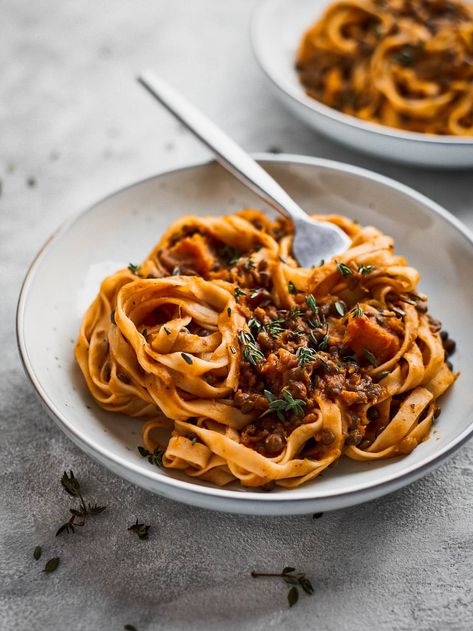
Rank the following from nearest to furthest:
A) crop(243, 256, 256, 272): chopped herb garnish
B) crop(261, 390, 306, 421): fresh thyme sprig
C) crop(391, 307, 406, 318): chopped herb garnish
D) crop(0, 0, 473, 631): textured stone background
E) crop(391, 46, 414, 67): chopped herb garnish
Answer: crop(0, 0, 473, 631): textured stone background
crop(261, 390, 306, 421): fresh thyme sprig
crop(391, 307, 406, 318): chopped herb garnish
crop(243, 256, 256, 272): chopped herb garnish
crop(391, 46, 414, 67): chopped herb garnish

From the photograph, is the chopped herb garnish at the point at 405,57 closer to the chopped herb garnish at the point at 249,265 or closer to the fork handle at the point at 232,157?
the fork handle at the point at 232,157

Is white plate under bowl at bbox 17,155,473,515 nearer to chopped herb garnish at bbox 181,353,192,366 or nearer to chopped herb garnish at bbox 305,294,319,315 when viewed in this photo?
chopped herb garnish at bbox 181,353,192,366

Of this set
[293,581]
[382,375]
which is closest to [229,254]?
[382,375]

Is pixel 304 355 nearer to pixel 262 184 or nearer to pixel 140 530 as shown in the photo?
pixel 140 530

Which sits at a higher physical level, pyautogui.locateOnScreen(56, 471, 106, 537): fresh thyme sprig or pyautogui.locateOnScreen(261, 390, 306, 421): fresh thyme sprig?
pyautogui.locateOnScreen(261, 390, 306, 421): fresh thyme sprig

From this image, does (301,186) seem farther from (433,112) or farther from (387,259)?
(433,112)

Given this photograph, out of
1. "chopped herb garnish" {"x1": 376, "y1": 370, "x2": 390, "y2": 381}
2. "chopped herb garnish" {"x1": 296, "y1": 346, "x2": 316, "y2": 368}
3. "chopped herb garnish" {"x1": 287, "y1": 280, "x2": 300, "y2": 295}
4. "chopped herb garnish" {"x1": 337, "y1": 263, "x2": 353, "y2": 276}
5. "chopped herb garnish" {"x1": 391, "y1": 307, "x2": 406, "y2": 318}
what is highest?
"chopped herb garnish" {"x1": 337, "y1": 263, "x2": 353, "y2": 276}

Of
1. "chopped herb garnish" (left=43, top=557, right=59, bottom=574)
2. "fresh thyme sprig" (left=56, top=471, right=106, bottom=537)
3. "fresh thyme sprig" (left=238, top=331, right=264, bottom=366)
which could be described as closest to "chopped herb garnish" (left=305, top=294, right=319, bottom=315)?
"fresh thyme sprig" (left=238, top=331, right=264, bottom=366)

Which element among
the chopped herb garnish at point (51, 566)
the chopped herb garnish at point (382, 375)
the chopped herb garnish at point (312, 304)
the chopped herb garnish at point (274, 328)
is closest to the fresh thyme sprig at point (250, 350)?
the chopped herb garnish at point (274, 328)
